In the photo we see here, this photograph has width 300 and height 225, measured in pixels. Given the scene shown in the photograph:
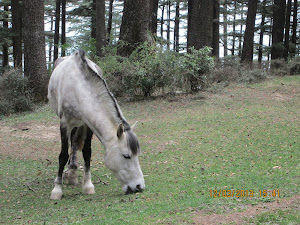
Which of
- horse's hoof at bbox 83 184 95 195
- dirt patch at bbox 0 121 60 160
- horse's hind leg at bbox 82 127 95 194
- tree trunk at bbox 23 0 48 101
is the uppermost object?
tree trunk at bbox 23 0 48 101

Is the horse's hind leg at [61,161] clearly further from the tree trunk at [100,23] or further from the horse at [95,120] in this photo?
the tree trunk at [100,23]

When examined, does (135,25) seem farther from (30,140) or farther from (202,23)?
(30,140)

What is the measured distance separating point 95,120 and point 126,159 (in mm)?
735

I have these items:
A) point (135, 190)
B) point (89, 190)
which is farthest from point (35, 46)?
point (135, 190)

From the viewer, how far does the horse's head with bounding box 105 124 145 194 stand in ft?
15.6

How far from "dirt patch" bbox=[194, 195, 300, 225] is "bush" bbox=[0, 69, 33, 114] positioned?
37.4ft

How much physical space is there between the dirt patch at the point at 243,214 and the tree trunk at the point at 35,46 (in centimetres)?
1161

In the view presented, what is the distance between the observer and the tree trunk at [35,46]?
13.7 meters

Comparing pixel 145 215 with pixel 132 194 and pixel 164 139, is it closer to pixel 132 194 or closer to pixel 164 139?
pixel 132 194

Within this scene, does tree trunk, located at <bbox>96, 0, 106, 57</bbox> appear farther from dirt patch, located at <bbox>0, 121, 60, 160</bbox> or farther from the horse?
the horse

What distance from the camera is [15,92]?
13836 millimetres
